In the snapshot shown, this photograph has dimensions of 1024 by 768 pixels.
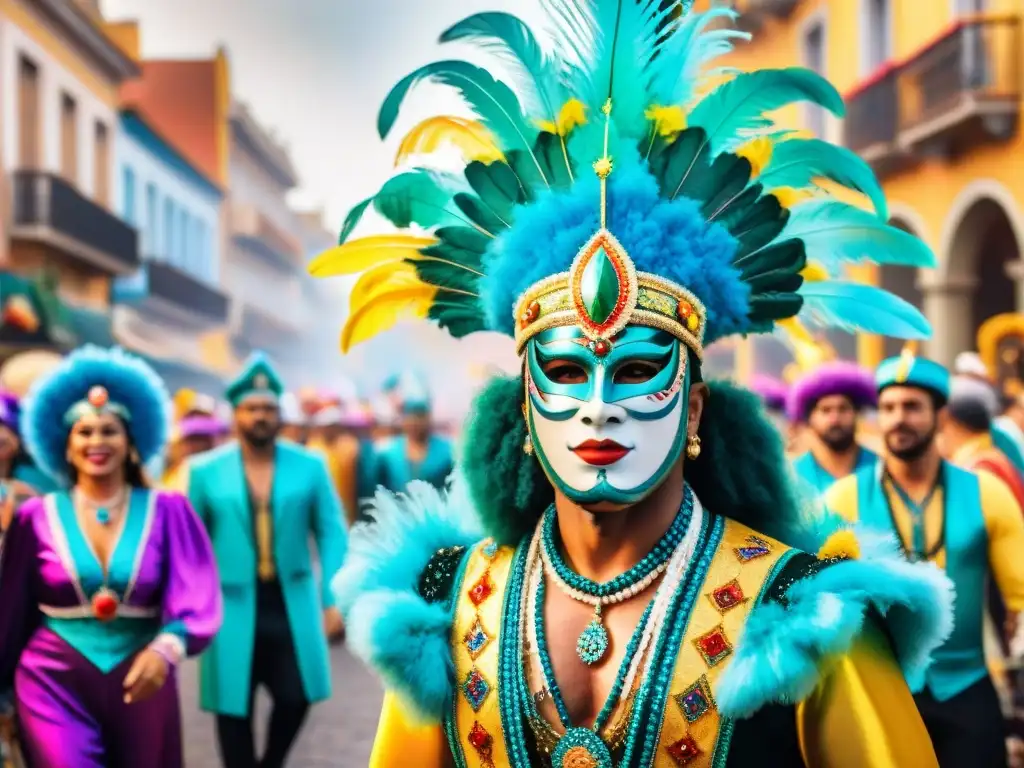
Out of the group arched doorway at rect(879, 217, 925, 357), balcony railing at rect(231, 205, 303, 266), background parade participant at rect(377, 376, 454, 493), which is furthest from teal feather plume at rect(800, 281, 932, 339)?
balcony railing at rect(231, 205, 303, 266)

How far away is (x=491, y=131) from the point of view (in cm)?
345

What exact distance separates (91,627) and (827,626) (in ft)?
11.7

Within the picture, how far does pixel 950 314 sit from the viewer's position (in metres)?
17.7

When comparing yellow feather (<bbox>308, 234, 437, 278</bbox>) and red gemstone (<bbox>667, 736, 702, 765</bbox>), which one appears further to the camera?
yellow feather (<bbox>308, 234, 437, 278</bbox>)

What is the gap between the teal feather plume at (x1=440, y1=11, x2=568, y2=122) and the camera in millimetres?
3412

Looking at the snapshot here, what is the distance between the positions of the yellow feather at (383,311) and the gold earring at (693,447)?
0.72m

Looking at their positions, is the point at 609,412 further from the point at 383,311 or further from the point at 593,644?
the point at 383,311

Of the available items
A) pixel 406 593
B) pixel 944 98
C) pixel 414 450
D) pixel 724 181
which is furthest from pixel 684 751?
pixel 944 98

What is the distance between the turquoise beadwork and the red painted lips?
35 centimetres

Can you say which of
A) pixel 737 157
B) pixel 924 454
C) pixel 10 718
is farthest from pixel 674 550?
pixel 10 718

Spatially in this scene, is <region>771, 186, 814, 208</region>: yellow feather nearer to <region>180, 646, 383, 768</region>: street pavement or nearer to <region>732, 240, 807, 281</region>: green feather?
<region>732, 240, 807, 281</region>: green feather

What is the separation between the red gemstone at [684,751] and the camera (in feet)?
9.66

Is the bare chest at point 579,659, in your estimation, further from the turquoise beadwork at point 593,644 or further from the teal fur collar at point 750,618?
the teal fur collar at point 750,618

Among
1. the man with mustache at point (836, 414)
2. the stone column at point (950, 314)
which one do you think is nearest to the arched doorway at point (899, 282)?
the stone column at point (950, 314)
